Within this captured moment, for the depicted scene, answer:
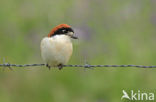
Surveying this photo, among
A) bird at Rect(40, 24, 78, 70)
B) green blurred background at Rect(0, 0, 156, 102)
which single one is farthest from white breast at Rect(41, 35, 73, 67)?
green blurred background at Rect(0, 0, 156, 102)

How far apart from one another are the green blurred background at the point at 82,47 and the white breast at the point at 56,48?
156 cm

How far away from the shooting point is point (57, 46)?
28.4 feet

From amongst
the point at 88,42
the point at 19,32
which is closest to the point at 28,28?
the point at 19,32

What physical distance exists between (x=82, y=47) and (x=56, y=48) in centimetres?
245

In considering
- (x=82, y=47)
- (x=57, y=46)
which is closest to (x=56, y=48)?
(x=57, y=46)

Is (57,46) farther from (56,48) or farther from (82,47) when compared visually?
(82,47)

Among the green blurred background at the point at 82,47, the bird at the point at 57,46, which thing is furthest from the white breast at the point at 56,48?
the green blurred background at the point at 82,47

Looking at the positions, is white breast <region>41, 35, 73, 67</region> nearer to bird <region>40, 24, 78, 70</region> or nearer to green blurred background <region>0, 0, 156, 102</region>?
bird <region>40, 24, 78, 70</region>

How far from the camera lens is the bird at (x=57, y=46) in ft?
28.3

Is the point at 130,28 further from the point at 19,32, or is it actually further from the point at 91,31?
the point at 19,32

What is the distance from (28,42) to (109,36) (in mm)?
1345

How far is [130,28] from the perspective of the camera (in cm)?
1145

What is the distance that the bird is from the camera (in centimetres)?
863

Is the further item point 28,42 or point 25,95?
point 28,42
